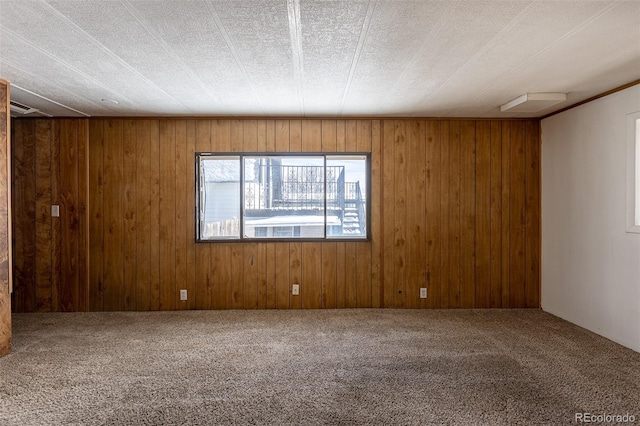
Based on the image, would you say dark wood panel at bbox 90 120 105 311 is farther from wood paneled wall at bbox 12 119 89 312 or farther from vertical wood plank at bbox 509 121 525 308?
vertical wood plank at bbox 509 121 525 308

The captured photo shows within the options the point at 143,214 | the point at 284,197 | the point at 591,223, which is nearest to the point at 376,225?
the point at 284,197

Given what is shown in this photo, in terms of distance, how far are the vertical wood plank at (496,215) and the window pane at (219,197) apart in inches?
125

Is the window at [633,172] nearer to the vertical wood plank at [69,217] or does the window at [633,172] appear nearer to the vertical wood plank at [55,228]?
the vertical wood plank at [69,217]

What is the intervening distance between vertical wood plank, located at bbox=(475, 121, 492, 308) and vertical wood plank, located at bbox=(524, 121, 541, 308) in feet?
1.55

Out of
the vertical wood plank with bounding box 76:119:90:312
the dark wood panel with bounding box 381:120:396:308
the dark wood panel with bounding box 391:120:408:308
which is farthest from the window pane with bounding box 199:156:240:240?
the dark wood panel with bounding box 391:120:408:308

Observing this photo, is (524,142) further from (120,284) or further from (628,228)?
(120,284)

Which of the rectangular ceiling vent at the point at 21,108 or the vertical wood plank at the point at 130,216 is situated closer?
the rectangular ceiling vent at the point at 21,108

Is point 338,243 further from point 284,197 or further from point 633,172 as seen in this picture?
point 633,172

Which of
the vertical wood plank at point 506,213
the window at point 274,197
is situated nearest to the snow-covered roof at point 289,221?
the window at point 274,197

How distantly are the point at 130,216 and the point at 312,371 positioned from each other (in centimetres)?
323

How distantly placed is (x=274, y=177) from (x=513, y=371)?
3.32 metres

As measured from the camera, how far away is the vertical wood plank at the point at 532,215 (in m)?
5.21

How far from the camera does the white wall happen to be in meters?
3.81

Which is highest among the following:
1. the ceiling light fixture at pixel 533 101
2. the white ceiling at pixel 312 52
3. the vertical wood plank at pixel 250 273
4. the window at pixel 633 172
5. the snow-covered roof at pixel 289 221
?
the white ceiling at pixel 312 52
